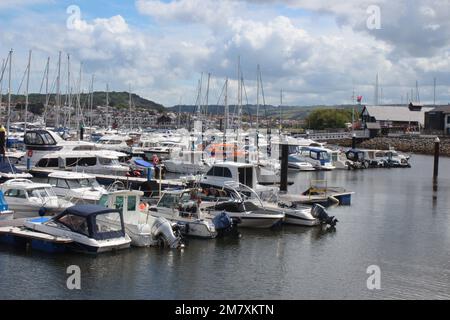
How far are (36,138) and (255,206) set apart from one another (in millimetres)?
28643

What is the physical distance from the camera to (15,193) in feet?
94.6

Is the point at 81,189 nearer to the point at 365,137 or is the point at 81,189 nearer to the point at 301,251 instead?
the point at 301,251

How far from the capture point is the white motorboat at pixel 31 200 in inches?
1107

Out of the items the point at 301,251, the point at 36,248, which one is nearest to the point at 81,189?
the point at 36,248

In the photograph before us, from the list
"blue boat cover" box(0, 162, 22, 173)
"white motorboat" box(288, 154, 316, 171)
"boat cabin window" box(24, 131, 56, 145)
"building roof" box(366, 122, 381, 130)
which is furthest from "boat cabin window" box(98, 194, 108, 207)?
"building roof" box(366, 122, 381, 130)

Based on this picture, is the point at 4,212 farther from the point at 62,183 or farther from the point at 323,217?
the point at 323,217

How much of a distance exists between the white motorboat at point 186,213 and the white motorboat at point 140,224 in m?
0.93

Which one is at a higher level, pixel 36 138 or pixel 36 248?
pixel 36 138

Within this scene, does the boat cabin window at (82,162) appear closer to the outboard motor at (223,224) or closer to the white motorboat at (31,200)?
the white motorboat at (31,200)

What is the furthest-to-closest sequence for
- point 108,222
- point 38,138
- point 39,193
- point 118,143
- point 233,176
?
point 118,143, point 38,138, point 233,176, point 39,193, point 108,222

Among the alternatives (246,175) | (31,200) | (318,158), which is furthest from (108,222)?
(318,158)

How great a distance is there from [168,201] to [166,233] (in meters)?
4.04

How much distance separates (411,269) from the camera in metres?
23.7

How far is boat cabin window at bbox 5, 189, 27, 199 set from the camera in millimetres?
28683
